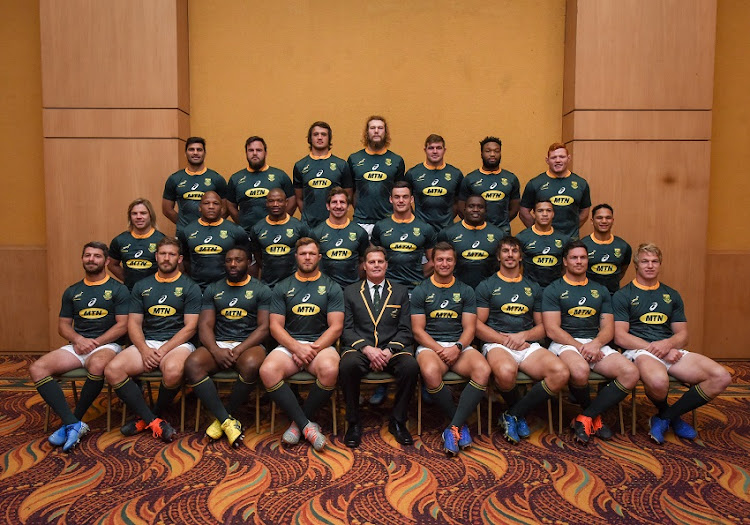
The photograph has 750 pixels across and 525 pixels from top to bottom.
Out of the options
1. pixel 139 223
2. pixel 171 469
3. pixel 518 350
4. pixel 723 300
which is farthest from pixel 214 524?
pixel 723 300

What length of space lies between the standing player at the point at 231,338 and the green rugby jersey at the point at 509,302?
157 centimetres

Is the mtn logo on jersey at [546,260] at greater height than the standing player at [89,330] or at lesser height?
greater

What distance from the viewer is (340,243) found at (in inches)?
167

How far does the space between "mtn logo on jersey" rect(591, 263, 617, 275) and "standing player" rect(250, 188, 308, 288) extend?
229 centimetres

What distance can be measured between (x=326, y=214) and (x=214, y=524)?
2.73m

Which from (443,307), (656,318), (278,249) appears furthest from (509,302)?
(278,249)

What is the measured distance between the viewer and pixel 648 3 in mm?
5445

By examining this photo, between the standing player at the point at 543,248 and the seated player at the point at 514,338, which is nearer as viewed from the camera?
the seated player at the point at 514,338

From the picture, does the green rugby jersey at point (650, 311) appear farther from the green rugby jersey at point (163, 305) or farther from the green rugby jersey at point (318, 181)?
the green rugby jersey at point (163, 305)

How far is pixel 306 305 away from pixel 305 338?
233 millimetres

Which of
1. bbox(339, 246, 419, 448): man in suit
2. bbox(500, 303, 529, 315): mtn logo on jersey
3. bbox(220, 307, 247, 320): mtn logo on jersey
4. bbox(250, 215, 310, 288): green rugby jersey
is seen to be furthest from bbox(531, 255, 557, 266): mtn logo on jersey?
bbox(220, 307, 247, 320): mtn logo on jersey

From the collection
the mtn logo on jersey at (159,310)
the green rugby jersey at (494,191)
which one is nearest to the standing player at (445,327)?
the green rugby jersey at (494,191)

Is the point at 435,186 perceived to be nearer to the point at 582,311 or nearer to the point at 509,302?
the point at 509,302

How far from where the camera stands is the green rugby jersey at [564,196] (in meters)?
4.62
